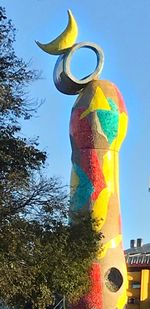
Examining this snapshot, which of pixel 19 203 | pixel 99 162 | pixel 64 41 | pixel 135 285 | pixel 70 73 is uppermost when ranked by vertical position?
pixel 64 41

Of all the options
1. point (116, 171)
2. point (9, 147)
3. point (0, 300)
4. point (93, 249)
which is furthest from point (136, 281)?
point (9, 147)

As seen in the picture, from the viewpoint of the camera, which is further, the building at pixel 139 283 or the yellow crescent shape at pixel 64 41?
the building at pixel 139 283

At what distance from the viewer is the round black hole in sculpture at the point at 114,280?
28234 millimetres

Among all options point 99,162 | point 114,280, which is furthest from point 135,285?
point 99,162

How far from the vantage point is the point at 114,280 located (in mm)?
28391

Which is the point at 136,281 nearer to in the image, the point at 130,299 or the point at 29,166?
the point at 130,299

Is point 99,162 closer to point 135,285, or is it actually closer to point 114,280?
point 114,280

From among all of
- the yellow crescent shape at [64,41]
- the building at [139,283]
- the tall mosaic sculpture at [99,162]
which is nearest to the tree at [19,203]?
the tall mosaic sculpture at [99,162]

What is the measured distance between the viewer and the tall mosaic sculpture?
2806 cm

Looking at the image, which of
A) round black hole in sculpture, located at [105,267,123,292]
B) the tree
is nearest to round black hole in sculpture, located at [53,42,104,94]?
round black hole in sculpture, located at [105,267,123,292]

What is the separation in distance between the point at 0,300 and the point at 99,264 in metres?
13.2

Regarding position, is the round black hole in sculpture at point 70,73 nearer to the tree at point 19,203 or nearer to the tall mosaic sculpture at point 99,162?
the tall mosaic sculpture at point 99,162

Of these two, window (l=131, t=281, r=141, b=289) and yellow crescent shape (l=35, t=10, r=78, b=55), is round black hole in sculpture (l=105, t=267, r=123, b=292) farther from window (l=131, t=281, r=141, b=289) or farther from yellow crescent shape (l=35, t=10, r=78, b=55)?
window (l=131, t=281, r=141, b=289)

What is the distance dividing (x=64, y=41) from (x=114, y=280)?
1147 cm
